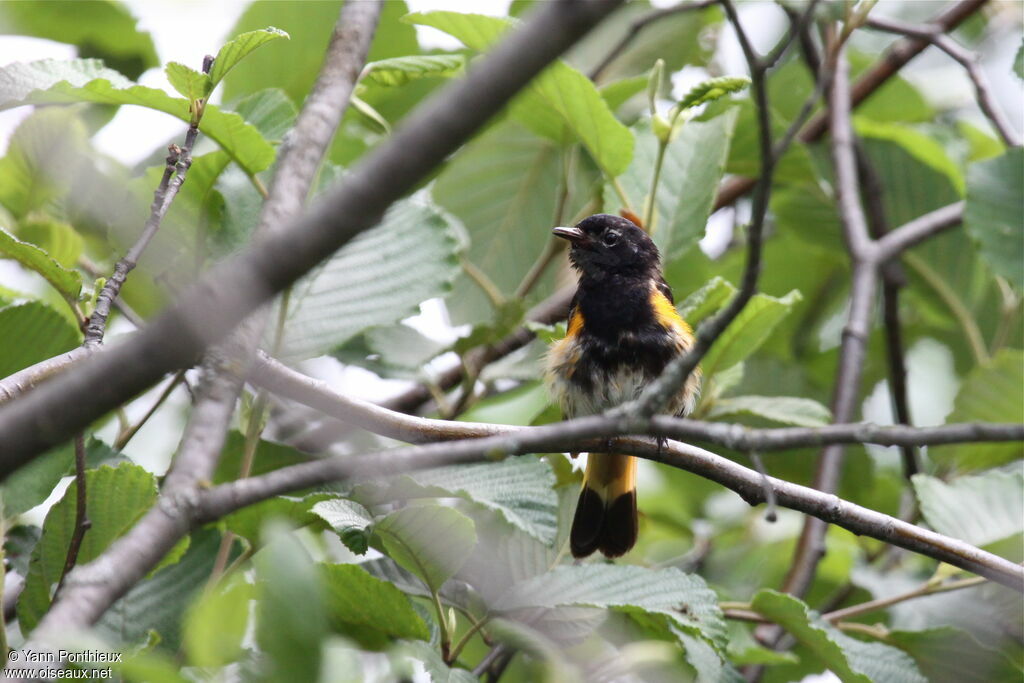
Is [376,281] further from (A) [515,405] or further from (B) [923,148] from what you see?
(B) [923,148]

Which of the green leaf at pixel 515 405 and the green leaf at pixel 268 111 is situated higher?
the green leaf at pixel 268 111

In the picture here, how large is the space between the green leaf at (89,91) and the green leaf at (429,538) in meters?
1.20

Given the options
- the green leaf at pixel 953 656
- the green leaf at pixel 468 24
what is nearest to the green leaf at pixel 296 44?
the green leaf at pixel 468 24

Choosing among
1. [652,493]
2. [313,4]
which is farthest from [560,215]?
[652,493]

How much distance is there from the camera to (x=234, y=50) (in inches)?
101

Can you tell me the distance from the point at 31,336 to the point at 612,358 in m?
2.11

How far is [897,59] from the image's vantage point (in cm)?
494

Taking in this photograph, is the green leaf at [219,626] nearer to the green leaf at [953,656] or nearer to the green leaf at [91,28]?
the green leaf at [953,656]

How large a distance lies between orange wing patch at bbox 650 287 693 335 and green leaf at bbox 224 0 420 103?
4.50 feet

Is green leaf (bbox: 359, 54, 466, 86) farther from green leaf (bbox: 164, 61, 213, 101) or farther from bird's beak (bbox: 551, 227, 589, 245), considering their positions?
bird's beak (bbox: 551, 227, 589, 245)

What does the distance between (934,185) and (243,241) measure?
3.26 meters

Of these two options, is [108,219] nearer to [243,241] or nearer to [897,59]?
[243,241]

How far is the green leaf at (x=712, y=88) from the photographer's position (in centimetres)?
304

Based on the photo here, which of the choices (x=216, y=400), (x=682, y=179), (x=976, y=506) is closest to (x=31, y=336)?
(x=216, y=400)
